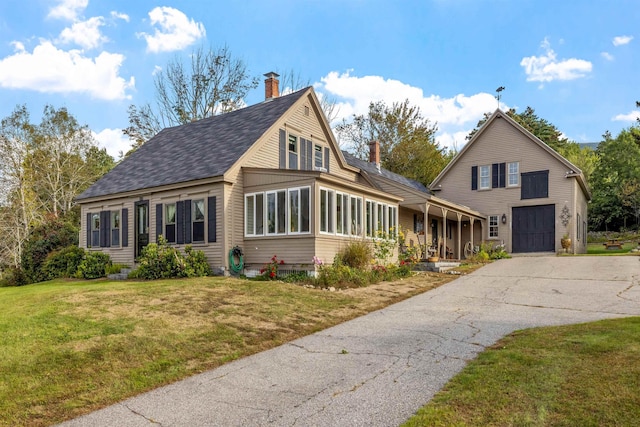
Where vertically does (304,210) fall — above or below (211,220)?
above

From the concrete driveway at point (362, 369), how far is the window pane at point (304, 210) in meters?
4.15

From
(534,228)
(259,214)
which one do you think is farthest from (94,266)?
(534,228)

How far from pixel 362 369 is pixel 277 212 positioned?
31.6ft

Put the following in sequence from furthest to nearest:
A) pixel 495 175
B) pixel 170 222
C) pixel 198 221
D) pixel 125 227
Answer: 1. pixel 495 175
2. pixel 125 227
3. pixel 170 222
4. pixel 198 221

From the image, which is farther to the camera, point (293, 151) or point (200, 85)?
point (200, 85)

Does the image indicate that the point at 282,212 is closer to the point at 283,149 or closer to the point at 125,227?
the point at 283,149

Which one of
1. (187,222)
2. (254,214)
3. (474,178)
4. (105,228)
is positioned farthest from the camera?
(474,178)

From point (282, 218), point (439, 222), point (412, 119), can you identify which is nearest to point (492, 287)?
point (282, 218)

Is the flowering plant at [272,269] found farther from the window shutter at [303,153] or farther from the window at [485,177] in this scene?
the window at [485,177]

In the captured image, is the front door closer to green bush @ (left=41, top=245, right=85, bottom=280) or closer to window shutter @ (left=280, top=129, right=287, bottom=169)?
green bush @ (left=41, top=245, right=85, bottom=280)

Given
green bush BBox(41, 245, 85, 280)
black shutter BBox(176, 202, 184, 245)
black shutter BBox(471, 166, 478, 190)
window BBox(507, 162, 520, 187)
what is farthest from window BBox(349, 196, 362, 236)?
window BBox(507, 162, 520, 187)

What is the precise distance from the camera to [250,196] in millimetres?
16078

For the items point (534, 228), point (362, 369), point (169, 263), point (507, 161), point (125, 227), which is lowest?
point (362, 369)

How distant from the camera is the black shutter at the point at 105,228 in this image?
19.4 m
